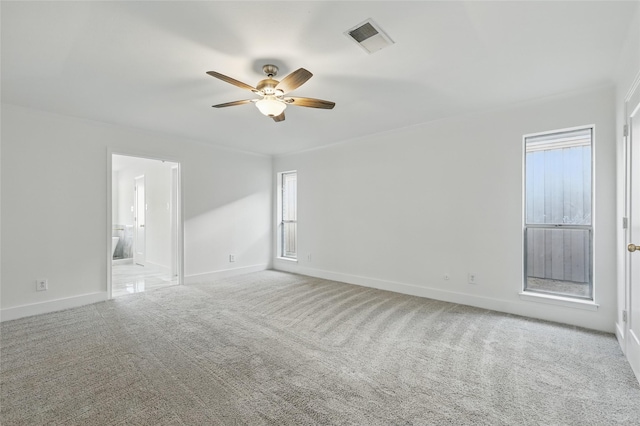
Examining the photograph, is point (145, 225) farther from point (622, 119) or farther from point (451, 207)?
point (622, 119)

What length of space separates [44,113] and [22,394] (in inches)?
129

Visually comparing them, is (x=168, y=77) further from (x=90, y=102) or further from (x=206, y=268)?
(x=206, y=268)

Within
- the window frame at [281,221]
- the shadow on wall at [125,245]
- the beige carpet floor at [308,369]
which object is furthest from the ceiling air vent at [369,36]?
the shadow on wall at [125,245]

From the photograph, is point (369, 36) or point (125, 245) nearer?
point (369, 36)

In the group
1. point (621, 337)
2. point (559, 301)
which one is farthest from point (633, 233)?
point (559, 301)

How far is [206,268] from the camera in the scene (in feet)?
17.3

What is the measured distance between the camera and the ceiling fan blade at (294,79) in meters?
2.19

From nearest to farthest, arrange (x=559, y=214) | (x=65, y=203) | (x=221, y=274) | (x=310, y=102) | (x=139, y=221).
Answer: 1. (x=310, y=102)
2. (x=559, y=214)
3. (x=65, y=203)
4. (x=221, y=274)
5. (x=139, y=221)

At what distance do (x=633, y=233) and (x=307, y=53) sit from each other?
2865 mm

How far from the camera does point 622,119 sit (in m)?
2.59

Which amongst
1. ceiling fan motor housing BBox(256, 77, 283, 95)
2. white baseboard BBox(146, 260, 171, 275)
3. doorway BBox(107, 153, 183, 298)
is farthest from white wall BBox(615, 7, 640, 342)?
white baseboard BBox(146, 260, 171, 275)

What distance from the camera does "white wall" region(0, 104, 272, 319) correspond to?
3.43 m

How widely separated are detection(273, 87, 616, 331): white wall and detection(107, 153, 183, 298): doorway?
8.52ft

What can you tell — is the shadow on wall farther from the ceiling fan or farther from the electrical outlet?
the ceiling fan
